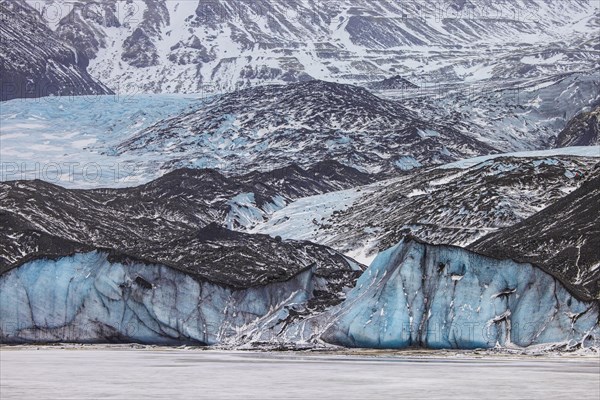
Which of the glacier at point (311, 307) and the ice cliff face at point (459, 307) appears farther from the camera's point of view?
the glacier at point (311, 307)

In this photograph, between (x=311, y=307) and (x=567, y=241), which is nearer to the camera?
(x=311, y=307)

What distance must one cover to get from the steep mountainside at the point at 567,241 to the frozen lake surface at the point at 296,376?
3432 cm

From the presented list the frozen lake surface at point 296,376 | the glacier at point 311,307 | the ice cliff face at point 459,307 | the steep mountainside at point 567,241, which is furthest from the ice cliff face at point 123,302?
the steep mountainside at point 567,241

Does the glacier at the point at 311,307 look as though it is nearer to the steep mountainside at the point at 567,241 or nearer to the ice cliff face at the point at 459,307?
the ice cliff face at the point at 459,307

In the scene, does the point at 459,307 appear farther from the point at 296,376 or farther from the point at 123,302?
the point at 123,302

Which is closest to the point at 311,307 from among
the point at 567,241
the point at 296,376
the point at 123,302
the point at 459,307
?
the point at 459,307

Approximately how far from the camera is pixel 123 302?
11688 centimetres

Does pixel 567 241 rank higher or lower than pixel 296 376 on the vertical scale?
higher

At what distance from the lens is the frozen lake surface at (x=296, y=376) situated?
214ft

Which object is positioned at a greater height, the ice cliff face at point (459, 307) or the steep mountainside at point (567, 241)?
the steep mountainside at point (567, 241)

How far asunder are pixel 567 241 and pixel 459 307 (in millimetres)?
67695

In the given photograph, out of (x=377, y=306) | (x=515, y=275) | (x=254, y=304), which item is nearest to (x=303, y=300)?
(x=254, y=304)

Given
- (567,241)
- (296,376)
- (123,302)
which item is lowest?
(296,376)

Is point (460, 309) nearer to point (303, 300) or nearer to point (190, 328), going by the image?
point (303, 300)
